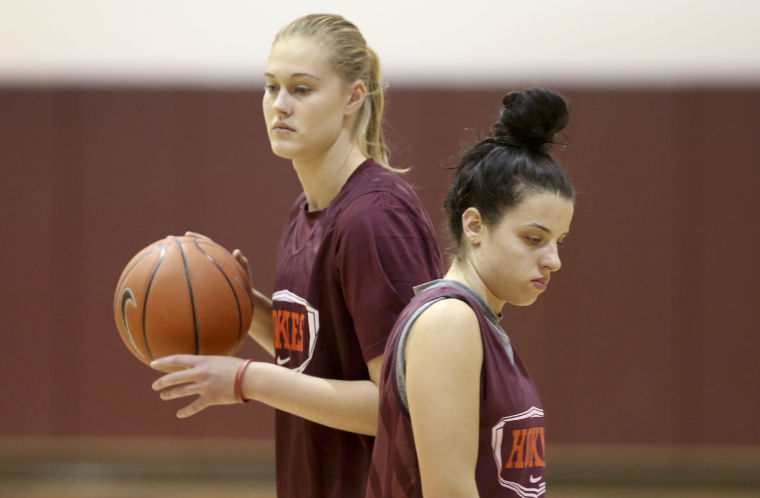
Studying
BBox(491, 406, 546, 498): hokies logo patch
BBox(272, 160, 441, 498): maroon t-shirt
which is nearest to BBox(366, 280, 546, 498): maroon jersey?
BBox(491, 406, 546, 498): hokies logo patch

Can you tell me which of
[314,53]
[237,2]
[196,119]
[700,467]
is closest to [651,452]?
[700,467]

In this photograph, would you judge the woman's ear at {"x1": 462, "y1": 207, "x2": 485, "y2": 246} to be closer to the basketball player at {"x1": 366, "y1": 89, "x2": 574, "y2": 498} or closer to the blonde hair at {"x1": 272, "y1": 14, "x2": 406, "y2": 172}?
the basketball player at {"x1": 366, "y1": 89, "x2": 574, "y2": 498}

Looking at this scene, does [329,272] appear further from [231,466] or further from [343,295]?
[231,466]

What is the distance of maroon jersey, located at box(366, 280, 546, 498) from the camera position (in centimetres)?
130

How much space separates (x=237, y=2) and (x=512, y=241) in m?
3.81

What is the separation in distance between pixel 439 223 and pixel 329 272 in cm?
293

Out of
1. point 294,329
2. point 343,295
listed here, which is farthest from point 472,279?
point 294,329

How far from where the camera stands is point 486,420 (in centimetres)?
130

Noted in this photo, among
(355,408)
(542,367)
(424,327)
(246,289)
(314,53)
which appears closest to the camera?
(424,327)

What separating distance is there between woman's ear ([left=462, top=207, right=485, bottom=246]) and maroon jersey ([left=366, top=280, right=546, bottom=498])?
0.08 meters

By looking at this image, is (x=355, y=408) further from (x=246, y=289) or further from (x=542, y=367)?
(x=542, y=367)

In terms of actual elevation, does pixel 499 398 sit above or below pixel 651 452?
above

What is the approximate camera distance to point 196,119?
4664mm

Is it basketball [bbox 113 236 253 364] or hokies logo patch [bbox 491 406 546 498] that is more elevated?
basketball [bbox 113 236 253 364]
